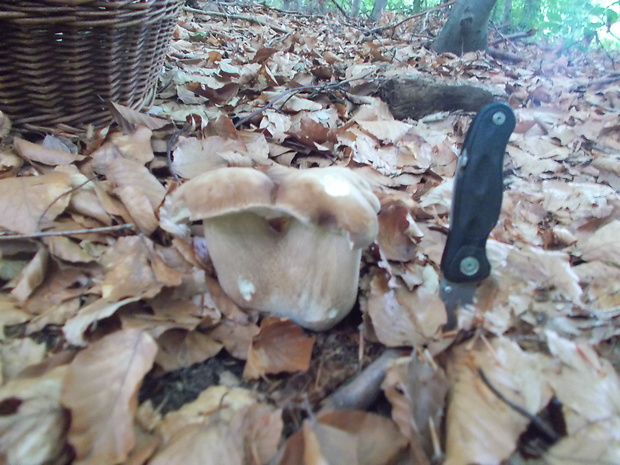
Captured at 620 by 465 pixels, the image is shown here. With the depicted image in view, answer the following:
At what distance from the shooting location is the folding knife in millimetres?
798

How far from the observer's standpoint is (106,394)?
2.41 ft

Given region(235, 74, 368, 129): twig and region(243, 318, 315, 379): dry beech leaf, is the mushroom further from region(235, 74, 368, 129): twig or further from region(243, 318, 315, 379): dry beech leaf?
region(235, 74, 368, 129): twig

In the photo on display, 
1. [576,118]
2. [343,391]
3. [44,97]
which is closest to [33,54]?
[44,97]

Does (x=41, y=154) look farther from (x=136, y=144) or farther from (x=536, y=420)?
(x=536, y=420)

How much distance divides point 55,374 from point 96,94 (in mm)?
1167

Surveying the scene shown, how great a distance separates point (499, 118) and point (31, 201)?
1.19 metres

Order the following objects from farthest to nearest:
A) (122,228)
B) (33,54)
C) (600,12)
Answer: (600,12) → (33,54) → (122,228)

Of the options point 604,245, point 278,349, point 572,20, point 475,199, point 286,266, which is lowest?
point 278,349

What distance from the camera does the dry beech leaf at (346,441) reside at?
2.32ft

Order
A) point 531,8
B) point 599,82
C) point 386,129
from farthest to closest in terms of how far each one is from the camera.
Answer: point 531,8, point 599,82, point 386,129

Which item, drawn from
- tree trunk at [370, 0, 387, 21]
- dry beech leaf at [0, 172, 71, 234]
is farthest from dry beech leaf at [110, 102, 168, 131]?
tree trunk at [370, 0, 387, 21]

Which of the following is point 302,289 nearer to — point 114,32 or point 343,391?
point 343,391

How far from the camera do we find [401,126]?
7.48 feet

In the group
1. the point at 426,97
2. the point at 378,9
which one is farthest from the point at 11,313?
the point at 378,9
